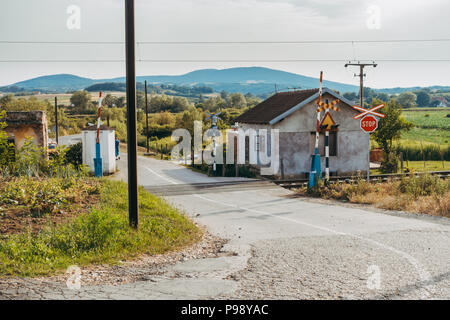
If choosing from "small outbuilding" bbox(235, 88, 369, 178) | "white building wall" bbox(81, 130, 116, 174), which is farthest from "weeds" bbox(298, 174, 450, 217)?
"white building wall" bbox(81, 130, 116, 174)

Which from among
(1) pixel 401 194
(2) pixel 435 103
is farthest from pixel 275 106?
(2) pixel 435 103

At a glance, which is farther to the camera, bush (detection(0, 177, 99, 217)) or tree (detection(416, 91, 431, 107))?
tree (detection(416, 91, 431, 107))

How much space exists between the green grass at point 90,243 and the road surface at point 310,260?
95 centimetres

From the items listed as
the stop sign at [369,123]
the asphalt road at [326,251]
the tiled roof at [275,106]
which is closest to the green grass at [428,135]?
the tiled roof at [275,106]

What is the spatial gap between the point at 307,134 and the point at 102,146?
34.7ft

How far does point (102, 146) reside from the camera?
2252 centimetres

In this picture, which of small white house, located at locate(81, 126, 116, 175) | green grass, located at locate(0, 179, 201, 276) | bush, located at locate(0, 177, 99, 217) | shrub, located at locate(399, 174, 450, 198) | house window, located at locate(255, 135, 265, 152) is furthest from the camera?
house window, located at locate(255, 135, 265, 152)

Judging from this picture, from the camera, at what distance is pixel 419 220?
11.7 m

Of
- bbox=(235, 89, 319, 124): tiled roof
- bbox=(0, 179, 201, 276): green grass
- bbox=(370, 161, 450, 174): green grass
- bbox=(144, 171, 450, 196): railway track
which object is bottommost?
bbox=(370, 161, 450, 174): green grass

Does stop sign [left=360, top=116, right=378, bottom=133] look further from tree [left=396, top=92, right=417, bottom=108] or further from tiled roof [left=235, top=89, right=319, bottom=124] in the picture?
→ tree [left=396, top=92, right=417, bottom=108]

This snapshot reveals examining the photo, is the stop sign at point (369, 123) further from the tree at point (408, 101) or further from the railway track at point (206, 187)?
the tree at point (408, 101)

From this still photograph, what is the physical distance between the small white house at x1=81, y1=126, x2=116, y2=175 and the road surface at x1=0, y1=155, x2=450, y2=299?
371 inches

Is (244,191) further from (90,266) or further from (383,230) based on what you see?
(90,266)

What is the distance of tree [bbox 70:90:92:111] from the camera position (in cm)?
9481
